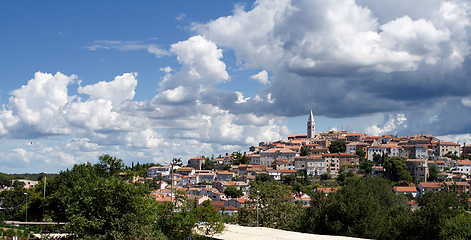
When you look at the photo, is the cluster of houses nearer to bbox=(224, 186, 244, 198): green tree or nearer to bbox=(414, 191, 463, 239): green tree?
bbox=(224, 186, 244, 198): green tree

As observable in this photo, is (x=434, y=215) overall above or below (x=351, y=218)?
above

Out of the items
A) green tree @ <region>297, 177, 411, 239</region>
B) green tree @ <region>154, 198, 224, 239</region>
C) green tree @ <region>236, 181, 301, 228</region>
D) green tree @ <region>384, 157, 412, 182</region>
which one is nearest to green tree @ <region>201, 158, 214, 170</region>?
green tree @ <region>384, 157, 412, 182</region>

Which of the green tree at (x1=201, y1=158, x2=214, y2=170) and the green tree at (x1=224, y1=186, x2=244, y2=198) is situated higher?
the green tree at (x1=201, y1=158, x2=214, y2=170)

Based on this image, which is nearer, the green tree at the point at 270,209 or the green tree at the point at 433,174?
the green tree at the point at 270,209

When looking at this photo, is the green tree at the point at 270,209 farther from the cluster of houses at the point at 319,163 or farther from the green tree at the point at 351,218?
the cluster of houses at the point at 319,163

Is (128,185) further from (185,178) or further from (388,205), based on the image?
(185,178)

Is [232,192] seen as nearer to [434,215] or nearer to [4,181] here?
[4,181]

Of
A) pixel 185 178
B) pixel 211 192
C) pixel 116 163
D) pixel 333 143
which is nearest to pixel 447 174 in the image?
pixel 333 143

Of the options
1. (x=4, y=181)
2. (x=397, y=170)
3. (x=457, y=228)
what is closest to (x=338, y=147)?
(x=397, y=170)

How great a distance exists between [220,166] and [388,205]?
88.5 m

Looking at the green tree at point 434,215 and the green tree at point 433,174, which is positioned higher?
the green tree at point 434,215

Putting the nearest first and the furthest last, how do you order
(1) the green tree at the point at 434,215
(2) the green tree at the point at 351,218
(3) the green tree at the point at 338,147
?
1. (1) the green tree at the point at 434,215
2. (2) the green tree at the point at 351,218
3. (3) the green tree at the point at 338,147

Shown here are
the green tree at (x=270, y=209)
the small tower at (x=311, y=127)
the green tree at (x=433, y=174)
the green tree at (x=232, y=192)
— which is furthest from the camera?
the small tower at (x=311, y=127)

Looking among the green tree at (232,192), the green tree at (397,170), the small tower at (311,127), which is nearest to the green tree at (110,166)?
the green tree at (232,192)
